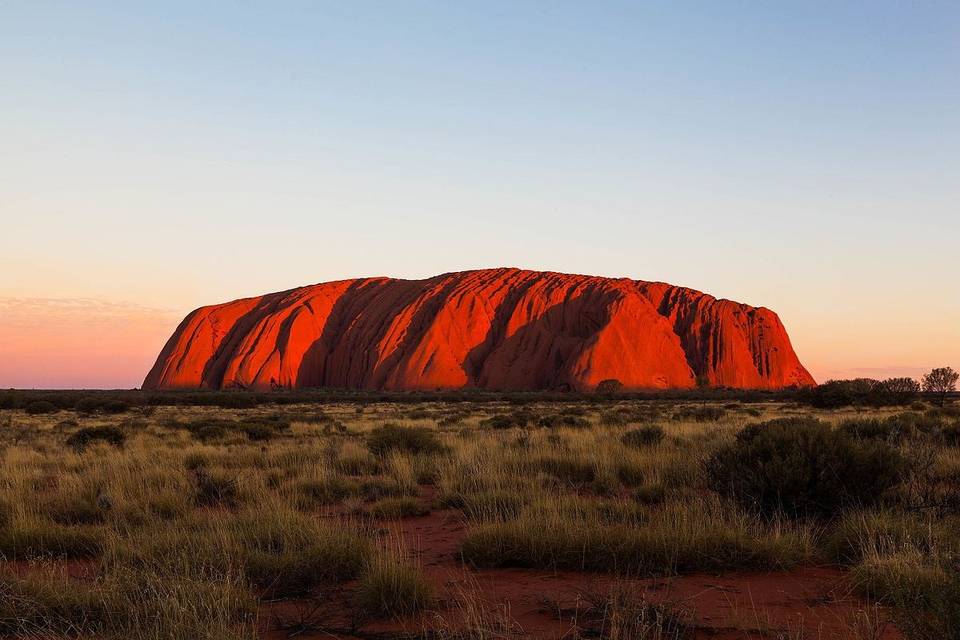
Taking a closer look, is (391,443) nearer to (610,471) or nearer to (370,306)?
(610,471)

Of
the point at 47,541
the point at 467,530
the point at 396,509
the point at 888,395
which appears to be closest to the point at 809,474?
the point at 467,530

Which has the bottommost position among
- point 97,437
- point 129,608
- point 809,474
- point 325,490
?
point 97,437

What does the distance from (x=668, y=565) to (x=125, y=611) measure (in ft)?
12.8

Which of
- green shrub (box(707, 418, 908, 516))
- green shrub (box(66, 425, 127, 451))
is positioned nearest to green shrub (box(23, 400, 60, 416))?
green shrub (box(66, 425, 127, 451))

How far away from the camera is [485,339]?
289 ft

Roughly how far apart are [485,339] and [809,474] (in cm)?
8097

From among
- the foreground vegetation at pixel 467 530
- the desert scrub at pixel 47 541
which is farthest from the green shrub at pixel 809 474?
the desert scrub at pixel 47 541

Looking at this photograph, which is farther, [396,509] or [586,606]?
[396,509]

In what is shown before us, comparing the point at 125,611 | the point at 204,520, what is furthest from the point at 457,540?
the point at 125,611

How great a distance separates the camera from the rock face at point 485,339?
8212 centimetres

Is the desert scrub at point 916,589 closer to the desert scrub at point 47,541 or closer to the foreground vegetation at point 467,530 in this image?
the foreground vegetation at point 467,530

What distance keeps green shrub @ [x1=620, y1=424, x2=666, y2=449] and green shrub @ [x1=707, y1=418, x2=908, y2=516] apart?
5.76 metres

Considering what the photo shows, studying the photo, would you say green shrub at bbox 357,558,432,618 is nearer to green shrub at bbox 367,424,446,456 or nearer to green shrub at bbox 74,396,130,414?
green shrub at bbox 367,424,446,456

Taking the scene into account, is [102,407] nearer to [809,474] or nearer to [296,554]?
[296,554]
